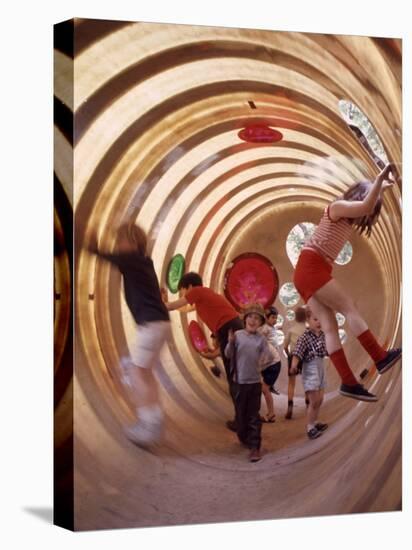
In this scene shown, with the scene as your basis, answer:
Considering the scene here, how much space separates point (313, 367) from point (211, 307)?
0.83m

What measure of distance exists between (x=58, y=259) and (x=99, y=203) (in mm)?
435

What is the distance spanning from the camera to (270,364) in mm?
10453

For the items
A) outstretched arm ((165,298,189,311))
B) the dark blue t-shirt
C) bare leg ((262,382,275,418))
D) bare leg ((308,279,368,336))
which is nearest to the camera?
the dark blue t-shirt

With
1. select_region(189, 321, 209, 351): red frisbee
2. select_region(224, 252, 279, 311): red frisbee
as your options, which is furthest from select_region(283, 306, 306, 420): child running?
select_region(189, 321, 209, 351): red frisbee

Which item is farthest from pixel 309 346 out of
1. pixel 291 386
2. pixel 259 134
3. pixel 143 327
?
pixel 259 134

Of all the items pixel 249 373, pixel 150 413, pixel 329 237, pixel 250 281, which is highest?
pixel 329 237

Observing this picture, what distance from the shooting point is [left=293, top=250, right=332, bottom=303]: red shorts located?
10555mm

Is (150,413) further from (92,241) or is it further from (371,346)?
(371,346)

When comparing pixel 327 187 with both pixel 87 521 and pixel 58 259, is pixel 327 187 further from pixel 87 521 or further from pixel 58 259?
pixel 87 521

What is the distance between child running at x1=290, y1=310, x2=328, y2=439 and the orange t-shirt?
0.54 metres

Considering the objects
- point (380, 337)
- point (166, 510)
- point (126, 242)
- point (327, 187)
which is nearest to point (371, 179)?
point (327, 187)

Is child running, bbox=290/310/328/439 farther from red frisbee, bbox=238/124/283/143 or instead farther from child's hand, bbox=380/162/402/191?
red frisbee, bbox=238/124/283/143

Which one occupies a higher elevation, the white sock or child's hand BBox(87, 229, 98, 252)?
child's hand BBox(87, 229, 98, 252)

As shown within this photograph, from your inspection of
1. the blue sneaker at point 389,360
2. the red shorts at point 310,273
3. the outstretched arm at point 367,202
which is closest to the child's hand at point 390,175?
the outstretched arm at point 367,202
